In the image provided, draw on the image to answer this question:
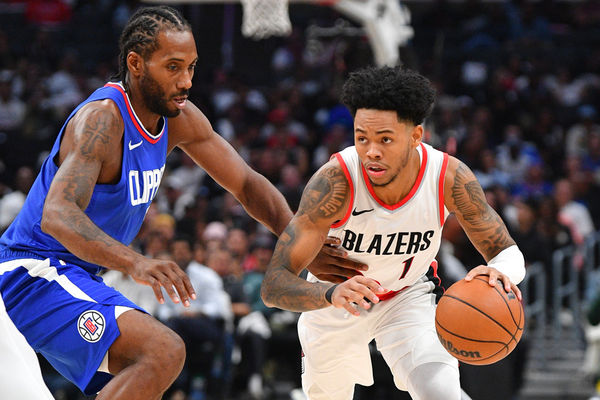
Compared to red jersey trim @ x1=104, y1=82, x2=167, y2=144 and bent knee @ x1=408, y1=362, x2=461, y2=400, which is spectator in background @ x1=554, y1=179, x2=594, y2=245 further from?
red jersey trim @ x1=104, y1=82, x2=167, y2=144

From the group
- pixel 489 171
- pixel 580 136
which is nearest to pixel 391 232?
pixel 489 171

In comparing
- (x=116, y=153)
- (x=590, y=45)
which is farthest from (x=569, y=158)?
(x=116, y=153)

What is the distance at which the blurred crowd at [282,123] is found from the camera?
30.1 feet

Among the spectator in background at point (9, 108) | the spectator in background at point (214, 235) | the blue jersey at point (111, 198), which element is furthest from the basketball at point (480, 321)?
the spectator in background at point (9, 108)

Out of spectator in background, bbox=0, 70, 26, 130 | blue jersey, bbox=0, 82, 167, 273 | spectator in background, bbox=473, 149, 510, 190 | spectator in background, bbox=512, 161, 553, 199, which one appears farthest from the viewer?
spectator in background, bbox=0, 70, 26, 130

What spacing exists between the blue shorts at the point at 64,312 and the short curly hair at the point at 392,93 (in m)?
1.49

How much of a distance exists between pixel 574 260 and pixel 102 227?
740 cm

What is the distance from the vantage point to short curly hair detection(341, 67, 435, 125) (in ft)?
14.1

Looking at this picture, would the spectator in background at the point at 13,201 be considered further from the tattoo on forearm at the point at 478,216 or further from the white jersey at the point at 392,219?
the tattoo on forearm at the point at 478,216

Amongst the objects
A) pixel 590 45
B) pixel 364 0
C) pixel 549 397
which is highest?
pixel 590 45

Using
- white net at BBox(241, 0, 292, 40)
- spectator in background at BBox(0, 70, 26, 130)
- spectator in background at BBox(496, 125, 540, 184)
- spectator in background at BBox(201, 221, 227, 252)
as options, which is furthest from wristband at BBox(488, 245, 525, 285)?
spectator in background at BBox(0, 70, 26, 130)

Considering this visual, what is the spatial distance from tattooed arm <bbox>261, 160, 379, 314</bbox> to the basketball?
64 centimetres

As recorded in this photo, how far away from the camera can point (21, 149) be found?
1332cm

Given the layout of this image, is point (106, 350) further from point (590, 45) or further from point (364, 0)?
point (590, 45)
